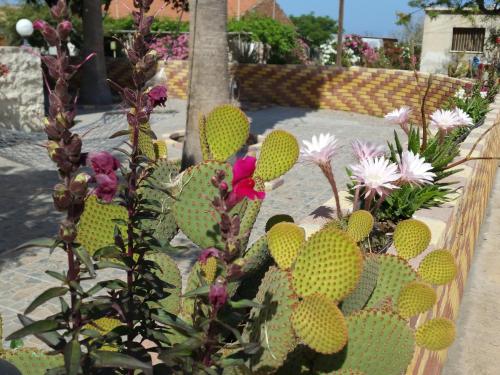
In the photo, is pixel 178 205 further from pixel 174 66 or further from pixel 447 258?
pixel 174 66

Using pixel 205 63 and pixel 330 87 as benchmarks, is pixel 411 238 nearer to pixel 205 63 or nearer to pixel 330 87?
pixel 205 63

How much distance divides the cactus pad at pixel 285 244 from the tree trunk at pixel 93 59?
14.0 metres

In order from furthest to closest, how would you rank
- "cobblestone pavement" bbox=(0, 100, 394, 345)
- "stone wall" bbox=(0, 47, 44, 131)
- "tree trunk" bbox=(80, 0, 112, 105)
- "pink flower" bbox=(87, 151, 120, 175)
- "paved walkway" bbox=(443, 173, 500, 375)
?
"tree trunk" bbox=(80, 0, 112, 105) → "stone wall" bbox=(0, 47, 44, 131) → "cobblestone pavement" bbox=(0, 100, 394, 345) → "paved walkway" bbox=(443, 173, 500, 375) → "pink flower" bbox=(87, 151, 120, 175)

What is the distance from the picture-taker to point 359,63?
20719mm

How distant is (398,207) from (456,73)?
14662 mm

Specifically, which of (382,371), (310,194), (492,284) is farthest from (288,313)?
(310,194)

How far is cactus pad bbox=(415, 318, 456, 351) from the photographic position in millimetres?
1653

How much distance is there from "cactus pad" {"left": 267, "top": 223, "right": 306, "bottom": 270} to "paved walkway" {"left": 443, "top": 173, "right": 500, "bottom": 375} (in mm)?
2641

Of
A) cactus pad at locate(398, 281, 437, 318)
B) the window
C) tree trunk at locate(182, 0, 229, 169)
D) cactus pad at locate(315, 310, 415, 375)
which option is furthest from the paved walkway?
the window

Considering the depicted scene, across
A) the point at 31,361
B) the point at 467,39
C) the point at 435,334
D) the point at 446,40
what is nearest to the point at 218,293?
the point at 31,361

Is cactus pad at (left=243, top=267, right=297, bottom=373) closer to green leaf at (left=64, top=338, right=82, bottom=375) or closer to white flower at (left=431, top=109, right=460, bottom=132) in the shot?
green leaf at (left=64, top=338, right=82, bottom=375)

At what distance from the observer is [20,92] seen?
1138 cm

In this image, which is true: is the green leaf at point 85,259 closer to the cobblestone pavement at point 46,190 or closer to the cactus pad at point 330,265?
the cobblestone pavement at point 46,190

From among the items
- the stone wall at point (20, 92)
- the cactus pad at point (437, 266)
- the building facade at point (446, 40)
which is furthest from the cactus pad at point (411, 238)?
the building facade at point (446, 40)
